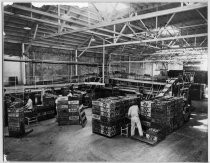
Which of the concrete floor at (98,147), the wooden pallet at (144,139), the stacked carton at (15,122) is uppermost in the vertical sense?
the stacked carton at (15,122)

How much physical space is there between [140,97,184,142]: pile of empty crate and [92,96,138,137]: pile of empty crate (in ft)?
3.10

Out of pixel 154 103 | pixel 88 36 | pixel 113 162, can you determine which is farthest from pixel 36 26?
pixel 113 162

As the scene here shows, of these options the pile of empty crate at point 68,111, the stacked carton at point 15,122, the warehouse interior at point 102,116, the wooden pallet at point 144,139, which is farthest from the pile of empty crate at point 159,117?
the stacked carton at point 15,122

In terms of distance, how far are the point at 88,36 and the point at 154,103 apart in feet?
34.7

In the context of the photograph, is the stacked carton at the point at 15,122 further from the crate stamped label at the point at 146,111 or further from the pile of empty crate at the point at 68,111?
the crate stamped label at the point at 146,111

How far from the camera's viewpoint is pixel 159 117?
7648mm

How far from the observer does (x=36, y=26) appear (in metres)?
11.8

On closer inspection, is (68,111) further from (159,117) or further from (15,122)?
(159,117)

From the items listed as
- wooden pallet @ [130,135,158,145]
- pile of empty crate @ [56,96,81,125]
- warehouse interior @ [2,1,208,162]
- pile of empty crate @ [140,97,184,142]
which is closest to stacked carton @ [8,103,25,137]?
warehouse interior @ [2,1,208,162]

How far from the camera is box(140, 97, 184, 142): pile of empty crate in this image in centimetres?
718

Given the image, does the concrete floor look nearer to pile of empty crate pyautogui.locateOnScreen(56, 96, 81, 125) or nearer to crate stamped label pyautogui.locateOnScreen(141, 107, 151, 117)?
pile of empty crate pyautogui.locateOnScreen(56, 96, 81, 125)

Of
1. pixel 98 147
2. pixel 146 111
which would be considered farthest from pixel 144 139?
pixel 98 147

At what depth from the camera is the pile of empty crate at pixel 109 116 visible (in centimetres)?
743

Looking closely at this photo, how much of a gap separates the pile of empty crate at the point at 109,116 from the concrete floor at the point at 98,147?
1.00 ft
